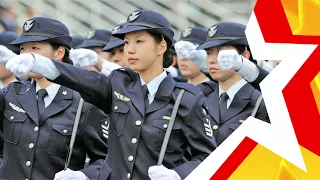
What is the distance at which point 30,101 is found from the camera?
5.84 m

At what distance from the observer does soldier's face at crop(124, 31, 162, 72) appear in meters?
5.39

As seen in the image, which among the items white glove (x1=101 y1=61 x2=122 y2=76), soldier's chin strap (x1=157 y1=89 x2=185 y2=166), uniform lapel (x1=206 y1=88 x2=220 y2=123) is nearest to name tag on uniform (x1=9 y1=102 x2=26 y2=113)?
soldier's chin strap (x1=157 y1=89 x2=185 y2=166)

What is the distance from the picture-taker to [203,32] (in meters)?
9.15

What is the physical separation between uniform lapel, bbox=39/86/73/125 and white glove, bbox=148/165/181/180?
3.28 ft

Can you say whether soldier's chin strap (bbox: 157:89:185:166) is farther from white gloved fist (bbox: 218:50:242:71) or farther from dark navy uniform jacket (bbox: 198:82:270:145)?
dark navy uniform jacket (bbox: 198:82:270:145)

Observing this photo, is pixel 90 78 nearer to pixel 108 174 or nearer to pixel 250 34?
pixel 108 174

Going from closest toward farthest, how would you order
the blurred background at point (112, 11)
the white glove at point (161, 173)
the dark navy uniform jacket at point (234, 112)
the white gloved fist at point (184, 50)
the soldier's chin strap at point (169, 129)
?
the white glove at point (161, 173), the soldier's chin strap at point (169, 129), the dark navy uniform jacket at point (234, 112), the white gloved fist at point (184, 50), the blurred background at point (112, 11)

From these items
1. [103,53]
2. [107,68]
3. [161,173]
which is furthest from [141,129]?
[103,53]

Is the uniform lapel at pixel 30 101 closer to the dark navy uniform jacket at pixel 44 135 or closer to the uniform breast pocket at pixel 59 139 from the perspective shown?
the dark navy uniform jacket at pixel 44 135

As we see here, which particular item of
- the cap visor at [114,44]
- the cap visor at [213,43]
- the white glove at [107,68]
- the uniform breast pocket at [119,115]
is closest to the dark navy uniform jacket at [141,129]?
the uniform breast pocket at [119,115]

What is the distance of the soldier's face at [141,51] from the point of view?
539 centimetres

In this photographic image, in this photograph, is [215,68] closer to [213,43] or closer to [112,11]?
[213,43]

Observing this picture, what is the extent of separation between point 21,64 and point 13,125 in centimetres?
123

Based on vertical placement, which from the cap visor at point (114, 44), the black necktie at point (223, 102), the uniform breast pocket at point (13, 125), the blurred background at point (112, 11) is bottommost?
the uniform breast pocket at point (13, 125)
